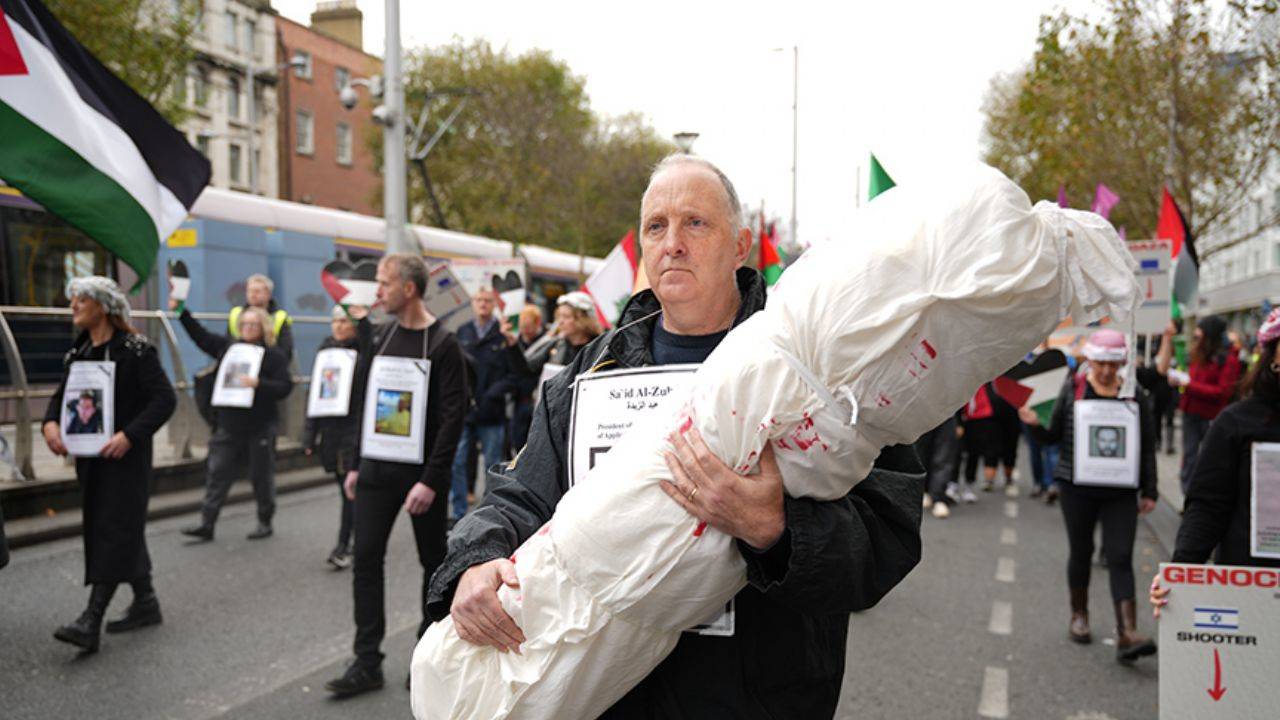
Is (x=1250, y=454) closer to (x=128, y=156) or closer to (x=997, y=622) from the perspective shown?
(x=997, y=622)

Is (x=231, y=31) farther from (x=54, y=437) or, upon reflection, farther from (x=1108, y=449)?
(x=1108, y=449)

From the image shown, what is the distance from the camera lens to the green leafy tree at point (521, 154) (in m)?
32.1

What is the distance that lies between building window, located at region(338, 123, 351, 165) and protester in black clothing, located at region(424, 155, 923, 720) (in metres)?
42.1

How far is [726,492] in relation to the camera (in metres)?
1.59

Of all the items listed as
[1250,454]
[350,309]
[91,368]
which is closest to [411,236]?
[350,309]

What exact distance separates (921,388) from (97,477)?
5342 mm

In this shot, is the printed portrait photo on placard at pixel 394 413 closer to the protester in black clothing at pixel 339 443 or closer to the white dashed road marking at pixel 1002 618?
the protester in black clothing at pixel 339 443

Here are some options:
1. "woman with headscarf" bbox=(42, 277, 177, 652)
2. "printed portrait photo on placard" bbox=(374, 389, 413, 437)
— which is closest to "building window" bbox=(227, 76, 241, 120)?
"woman with headscarf" bbox=(42, 277, 177, 652)

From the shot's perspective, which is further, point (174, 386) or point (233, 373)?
point (174, 386)

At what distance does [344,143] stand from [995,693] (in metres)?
41.2

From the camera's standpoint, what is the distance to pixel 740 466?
5.26 ft

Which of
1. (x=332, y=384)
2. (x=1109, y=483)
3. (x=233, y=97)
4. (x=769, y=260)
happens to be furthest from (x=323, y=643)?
(x=233, y=97)

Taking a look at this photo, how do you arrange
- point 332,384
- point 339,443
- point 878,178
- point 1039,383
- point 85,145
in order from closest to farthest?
1. point 85,145
2. point 878,178
3. point 1039,383
4. point 339,443
5. point 332,384

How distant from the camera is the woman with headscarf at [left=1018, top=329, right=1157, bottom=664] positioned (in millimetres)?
5711
